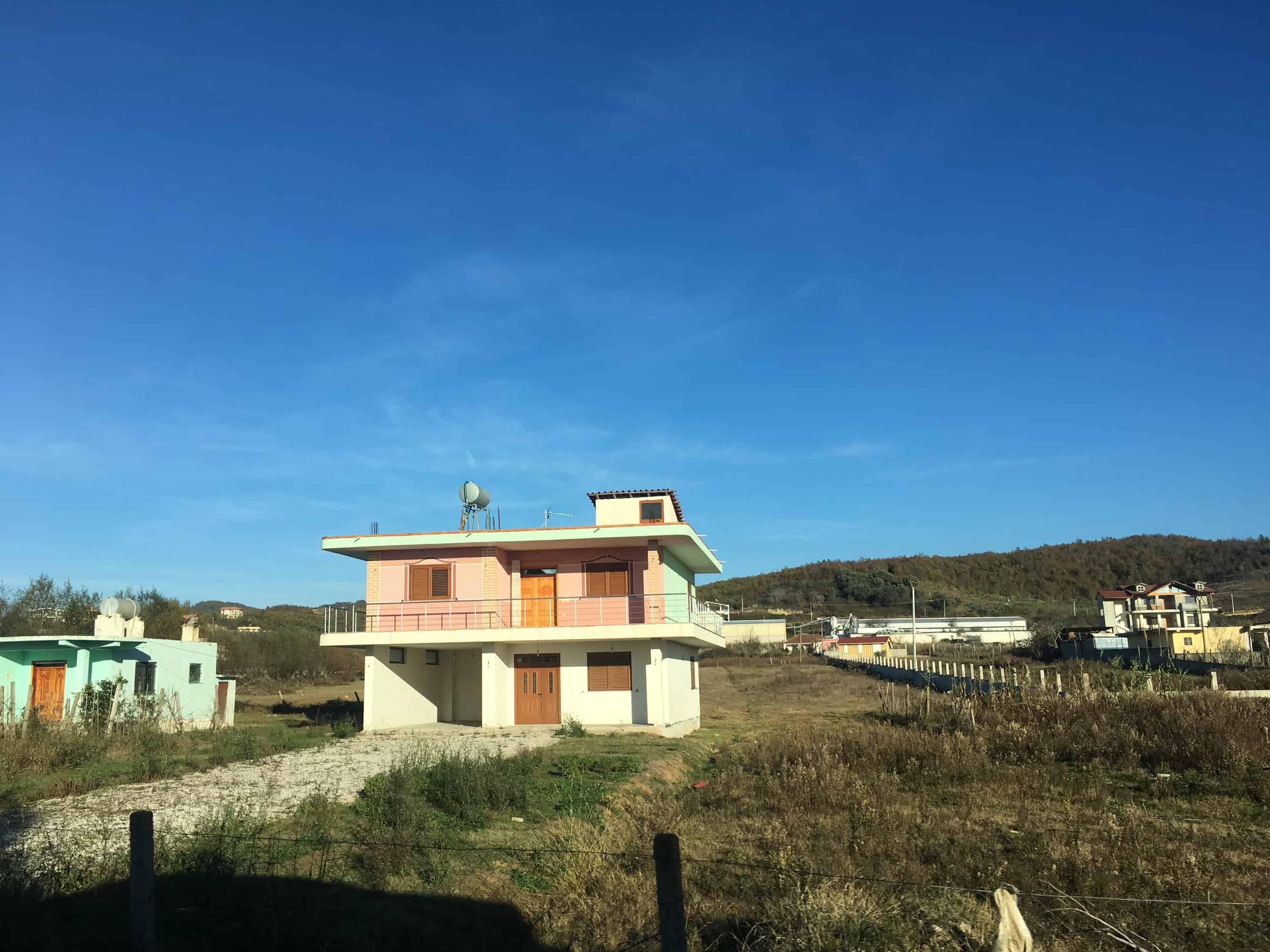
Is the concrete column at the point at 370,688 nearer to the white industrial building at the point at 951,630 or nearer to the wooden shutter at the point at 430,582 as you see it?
the wooden shutter at the point at 430,582

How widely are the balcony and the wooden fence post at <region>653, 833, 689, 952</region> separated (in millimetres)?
22493

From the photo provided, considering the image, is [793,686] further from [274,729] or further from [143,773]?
[143,773]

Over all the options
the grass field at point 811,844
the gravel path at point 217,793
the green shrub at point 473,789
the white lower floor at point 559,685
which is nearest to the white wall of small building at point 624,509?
the white lower floor at point 559,685

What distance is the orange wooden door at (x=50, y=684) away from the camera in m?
27.1

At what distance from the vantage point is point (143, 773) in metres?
17.0

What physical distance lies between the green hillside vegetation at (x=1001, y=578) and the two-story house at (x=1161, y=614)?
42.4m

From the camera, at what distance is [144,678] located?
2902cm

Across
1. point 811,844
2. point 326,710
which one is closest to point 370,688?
point 326,710

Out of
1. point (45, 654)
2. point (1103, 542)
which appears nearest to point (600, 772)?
point (45, 654)

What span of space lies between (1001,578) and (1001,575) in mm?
1254

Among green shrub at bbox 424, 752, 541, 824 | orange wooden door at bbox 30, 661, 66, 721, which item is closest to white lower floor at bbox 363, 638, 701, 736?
orange wooden door at bbox 30, 661, 66, 721

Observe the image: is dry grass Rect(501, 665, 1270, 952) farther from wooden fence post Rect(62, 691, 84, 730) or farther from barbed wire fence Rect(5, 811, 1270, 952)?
wooden fence post Rect(62, 691, 84, 730)

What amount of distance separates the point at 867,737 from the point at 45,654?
24156 millimetres

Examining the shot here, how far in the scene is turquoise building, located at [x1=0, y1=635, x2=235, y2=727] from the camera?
1053 inches
